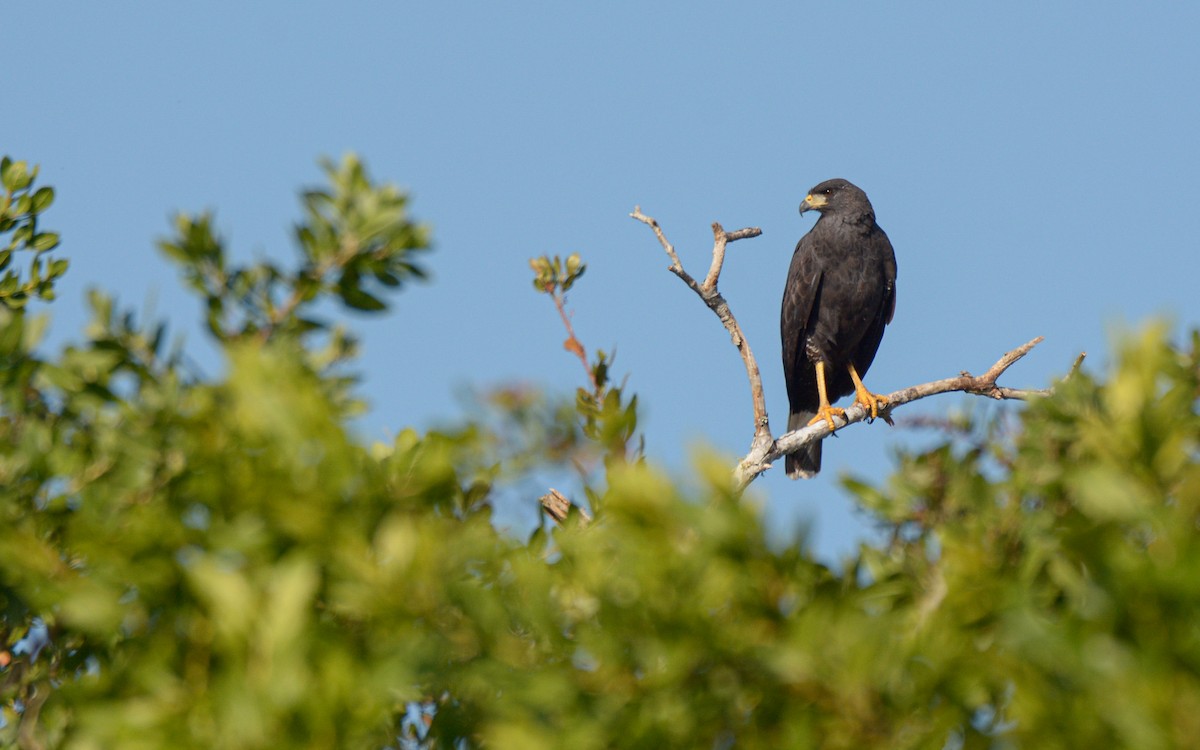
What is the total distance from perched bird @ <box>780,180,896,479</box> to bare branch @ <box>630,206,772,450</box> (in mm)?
2697

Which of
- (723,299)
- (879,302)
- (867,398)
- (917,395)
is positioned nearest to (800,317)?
(879,302)

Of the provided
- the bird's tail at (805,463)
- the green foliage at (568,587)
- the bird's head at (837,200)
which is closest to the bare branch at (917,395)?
the bird's tail at (805,463)

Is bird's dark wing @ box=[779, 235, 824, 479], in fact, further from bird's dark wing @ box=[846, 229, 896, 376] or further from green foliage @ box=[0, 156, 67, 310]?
green foliage @ box=[0, 156, 67, 310]

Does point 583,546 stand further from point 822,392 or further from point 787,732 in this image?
point 822,392

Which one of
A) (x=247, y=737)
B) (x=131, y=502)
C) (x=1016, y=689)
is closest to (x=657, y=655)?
(x=1016, y=689)

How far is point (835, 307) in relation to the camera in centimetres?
1002

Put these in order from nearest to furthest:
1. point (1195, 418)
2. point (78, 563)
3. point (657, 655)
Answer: point (657, 655) → point (1195, 418) → point (78, 563)

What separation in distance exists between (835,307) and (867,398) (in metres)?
0.97

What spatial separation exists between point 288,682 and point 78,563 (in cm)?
126

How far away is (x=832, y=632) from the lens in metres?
2.10

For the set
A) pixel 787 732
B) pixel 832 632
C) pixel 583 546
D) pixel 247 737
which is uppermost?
pixel 583 546

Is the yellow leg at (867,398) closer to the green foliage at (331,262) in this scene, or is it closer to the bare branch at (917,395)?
the bare branch at (917,395)

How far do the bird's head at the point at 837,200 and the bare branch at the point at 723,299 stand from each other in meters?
3.81

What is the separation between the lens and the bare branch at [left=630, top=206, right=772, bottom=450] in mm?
6848
